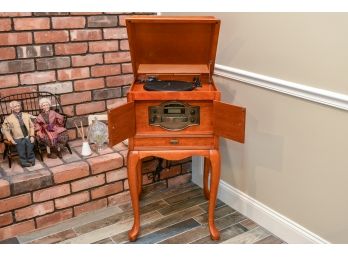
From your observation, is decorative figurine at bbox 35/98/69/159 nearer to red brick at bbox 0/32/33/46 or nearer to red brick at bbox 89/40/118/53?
red brick at bbox 0/32/33/46

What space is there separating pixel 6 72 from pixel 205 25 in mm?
1081

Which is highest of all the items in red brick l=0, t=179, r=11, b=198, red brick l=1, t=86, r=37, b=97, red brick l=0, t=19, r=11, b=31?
red brick l=0, t=19, r=11, b=31

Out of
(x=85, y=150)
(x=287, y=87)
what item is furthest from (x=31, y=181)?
(x=287, y=87)

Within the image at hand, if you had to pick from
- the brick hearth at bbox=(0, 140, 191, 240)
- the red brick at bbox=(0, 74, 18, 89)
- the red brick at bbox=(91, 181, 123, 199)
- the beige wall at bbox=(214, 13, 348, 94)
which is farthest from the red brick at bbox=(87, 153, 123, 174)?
the beige wall at bbox=(214, 13, 348, 94)

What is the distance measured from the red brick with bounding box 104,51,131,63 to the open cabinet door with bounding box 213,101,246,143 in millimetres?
944

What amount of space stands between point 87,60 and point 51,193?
2.59ft

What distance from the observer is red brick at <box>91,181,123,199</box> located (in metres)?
2.24

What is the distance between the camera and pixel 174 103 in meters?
1.80

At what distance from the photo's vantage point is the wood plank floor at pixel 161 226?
2.02m

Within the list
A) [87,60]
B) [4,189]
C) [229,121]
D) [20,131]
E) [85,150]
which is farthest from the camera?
[87,60]

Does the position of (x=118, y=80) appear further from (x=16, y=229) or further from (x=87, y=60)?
(x=16, y=229)

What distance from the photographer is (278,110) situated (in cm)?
189

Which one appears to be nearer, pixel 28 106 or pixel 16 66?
pixel 16 66
